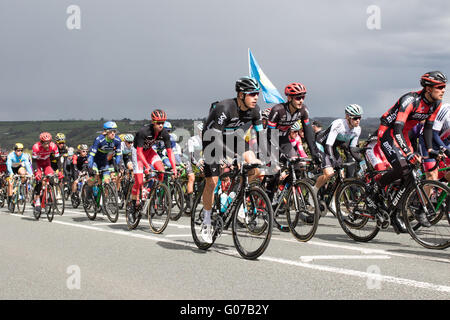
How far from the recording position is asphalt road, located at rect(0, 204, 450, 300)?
4582 millimetres

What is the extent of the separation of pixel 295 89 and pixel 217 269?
154 inches

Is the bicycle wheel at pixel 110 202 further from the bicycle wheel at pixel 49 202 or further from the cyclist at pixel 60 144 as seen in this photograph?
the cyclist at pixel 60 144

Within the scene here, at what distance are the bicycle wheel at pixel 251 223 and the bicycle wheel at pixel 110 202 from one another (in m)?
5.27

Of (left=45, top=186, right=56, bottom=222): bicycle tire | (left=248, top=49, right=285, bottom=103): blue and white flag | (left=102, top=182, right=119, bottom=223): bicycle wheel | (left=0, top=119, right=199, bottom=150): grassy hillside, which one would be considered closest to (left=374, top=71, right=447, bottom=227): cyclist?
(left=102, top=182, right=119, bottom=223): bicycle wheel

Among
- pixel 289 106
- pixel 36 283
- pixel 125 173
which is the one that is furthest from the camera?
pixel 125 173

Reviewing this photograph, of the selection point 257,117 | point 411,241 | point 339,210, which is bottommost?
point 411,241

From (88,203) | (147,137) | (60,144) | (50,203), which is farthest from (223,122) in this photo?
(60,144)

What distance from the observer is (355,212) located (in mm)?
7578

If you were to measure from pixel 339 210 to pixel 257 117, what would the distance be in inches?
91.2

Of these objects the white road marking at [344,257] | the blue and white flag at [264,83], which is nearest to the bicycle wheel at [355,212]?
the white road marking at [344,257]

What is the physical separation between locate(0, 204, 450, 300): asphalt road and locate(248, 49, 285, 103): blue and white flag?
490 inches
